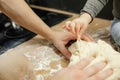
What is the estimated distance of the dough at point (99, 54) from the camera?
29.1 inches

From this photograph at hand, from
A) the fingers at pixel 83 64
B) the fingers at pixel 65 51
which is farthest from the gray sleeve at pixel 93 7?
the fingers at pixel 83 64

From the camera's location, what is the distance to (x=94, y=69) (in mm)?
700

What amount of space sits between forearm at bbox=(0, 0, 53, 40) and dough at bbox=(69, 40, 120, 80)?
0.21 m

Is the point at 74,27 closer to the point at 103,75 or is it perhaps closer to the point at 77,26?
the point at 77,26

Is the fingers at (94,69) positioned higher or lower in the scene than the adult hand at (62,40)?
higher

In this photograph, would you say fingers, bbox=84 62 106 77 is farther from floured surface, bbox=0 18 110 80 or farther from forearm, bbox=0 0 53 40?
forearm, bbox=0 0 53 40

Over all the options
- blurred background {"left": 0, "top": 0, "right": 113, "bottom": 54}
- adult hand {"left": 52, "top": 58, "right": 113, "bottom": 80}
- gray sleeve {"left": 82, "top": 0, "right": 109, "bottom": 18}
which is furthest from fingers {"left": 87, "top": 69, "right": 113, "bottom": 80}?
blurred background {"left": 0, "top": 0, "right": 113, "bottom": 54}

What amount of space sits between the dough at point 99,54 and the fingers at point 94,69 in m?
0.02

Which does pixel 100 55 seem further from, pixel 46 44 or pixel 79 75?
pixel 46 44

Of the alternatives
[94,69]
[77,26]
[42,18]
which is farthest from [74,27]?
[42,18]

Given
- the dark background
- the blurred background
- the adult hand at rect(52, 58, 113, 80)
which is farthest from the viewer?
the dark background

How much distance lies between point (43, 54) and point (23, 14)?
206mm

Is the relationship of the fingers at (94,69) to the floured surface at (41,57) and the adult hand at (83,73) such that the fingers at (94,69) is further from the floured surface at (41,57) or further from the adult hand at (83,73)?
the floured surface at (41,57)

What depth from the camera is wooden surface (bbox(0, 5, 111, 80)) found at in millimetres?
913
